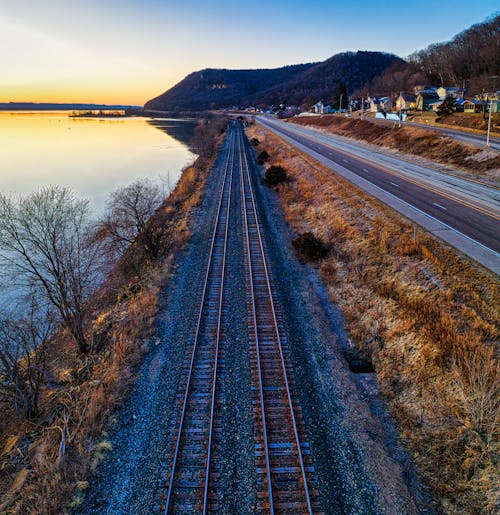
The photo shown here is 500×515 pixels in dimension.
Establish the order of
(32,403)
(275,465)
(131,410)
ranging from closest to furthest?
(275,465)
(131,410)
(32,403)

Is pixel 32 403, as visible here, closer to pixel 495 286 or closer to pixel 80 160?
pixel 495 286

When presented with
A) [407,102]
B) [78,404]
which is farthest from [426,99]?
[78,404]

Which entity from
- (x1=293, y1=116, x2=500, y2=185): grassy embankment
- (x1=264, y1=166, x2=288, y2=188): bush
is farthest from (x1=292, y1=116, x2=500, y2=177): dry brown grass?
(x1=264, y1=166, x2=288, y2=188): bush

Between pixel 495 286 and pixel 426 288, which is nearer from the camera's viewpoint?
pixel 495 286

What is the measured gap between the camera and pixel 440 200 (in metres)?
25.4

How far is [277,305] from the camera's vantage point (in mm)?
16312

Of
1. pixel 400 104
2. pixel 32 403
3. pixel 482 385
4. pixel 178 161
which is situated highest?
pixel 400 104

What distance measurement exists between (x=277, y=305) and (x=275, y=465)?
792 cm

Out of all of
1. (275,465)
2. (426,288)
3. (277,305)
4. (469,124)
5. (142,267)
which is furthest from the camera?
(469,124)

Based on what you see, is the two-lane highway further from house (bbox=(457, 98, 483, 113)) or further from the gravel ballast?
house (bbox=(457, 98, 483, 113))

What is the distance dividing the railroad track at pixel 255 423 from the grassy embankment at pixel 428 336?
3140 mm

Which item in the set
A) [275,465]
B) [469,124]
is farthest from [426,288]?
[469,124]

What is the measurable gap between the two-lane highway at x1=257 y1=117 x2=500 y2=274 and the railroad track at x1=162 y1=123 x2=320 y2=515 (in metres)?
10.4

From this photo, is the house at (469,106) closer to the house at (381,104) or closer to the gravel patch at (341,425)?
the house at (381,104)
